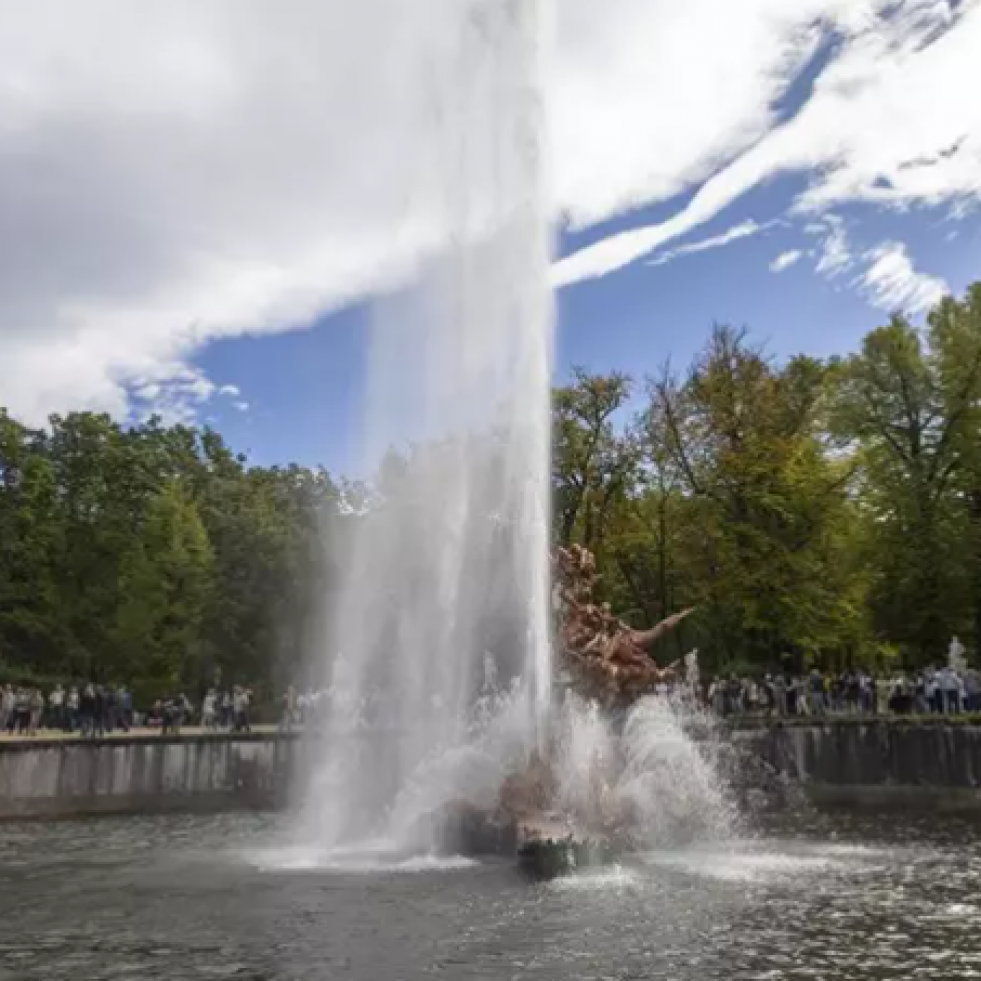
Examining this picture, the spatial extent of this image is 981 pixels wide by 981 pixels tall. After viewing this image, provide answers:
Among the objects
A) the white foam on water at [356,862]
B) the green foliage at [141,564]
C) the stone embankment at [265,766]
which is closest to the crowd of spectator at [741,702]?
the stone embankment at [265,766]

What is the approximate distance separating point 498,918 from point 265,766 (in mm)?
28347

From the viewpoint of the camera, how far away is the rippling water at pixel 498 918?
13.3m

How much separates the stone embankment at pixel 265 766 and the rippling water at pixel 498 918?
45.3ft

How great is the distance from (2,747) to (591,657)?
2125cm

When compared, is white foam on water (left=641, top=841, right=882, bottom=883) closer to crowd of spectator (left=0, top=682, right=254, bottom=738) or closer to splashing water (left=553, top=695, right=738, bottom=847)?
splashing water (left=553, top=695, right=738, bottom=847)

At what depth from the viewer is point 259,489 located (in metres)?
68.4

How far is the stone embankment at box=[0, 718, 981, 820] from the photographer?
122 ft

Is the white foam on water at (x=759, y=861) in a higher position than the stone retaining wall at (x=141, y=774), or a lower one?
lower

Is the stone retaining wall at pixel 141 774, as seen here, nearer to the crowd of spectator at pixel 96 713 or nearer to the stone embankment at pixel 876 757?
the crowd of spectator at pixel 96 713

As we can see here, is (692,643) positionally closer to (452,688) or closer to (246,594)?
(246,594)

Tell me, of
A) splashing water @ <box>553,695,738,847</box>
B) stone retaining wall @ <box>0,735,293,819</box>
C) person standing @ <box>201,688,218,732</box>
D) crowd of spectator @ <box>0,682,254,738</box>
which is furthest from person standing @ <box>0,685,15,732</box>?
splashing water @ <box>553,695,738,847</box>

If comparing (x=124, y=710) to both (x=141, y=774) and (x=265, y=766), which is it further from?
(x=265, y=766)

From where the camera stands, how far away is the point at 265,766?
42.8 metres

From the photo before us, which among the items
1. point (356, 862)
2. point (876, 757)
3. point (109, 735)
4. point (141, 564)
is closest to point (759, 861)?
point (356, 862)
